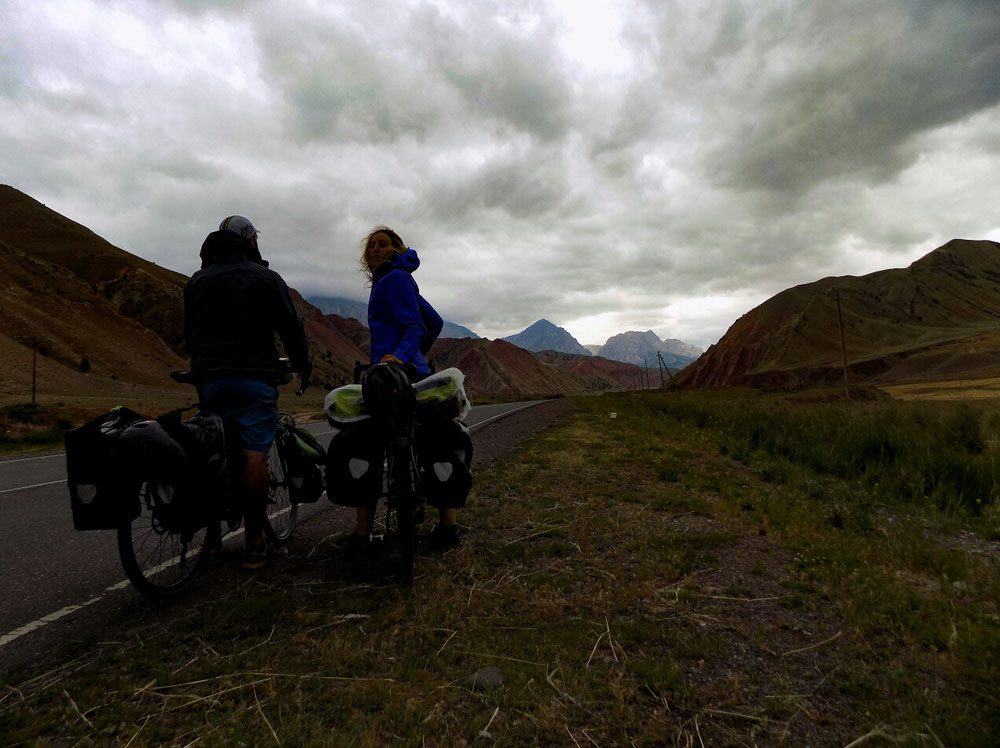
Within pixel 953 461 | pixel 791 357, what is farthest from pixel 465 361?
pixel 953 461

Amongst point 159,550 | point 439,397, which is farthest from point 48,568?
point 439,397

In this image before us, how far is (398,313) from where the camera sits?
3.34m

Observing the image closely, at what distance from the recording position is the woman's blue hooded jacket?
10.9 ft

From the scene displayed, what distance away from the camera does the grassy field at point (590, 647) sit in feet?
5.51

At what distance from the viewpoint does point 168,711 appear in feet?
5.86

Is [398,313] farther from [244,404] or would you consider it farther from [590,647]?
[590,647]

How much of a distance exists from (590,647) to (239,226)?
3226mm

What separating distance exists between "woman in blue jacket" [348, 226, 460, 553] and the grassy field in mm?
261

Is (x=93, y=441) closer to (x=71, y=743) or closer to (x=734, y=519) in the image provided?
(x=71, y=743)

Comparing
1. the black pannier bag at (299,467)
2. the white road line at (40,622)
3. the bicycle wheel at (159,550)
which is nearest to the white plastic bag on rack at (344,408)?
the black pannier bag at (299,467)

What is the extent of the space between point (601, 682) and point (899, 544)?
111 inches

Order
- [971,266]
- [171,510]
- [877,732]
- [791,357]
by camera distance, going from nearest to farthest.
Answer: [877,732] → [171,510] → [791,357] → [971,266]

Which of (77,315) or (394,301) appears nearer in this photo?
(394,301)

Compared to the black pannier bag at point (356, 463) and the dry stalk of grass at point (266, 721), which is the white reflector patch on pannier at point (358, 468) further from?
the dry stalk of grass at point (266, 721)
